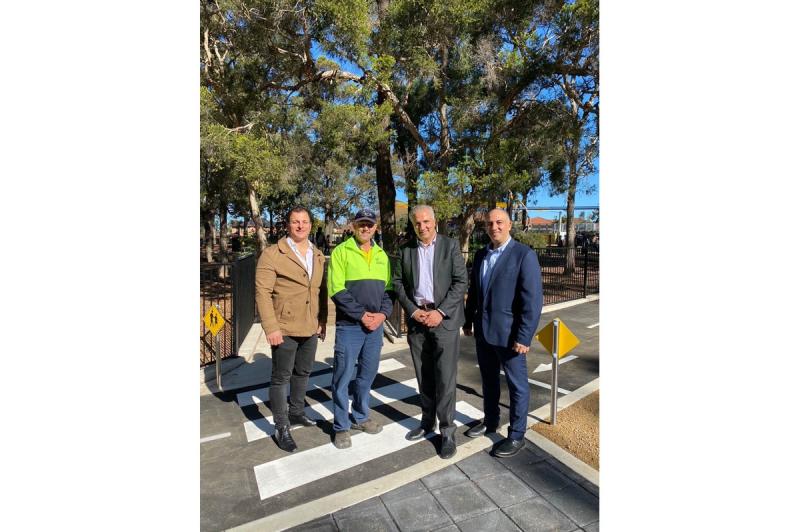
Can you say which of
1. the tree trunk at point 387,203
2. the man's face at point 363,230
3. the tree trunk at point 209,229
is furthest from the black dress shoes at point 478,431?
the tree trunk at point 209,229

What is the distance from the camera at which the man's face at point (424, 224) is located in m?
3.52

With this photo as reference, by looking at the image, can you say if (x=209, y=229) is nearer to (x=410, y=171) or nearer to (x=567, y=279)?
(x=410, y=171)

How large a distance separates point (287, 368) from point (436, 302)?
1388 mm

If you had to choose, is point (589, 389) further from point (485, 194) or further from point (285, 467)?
point (485, 194)

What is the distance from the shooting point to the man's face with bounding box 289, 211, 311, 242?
3525mm

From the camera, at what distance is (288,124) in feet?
41.2

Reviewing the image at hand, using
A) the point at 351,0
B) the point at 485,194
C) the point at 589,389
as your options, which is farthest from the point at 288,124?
the point at 589,389

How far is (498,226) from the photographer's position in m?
3.46

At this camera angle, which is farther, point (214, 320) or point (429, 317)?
point (214, 320)

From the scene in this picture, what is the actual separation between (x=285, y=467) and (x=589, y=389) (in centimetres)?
345

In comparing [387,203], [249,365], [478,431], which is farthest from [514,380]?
[387,203]

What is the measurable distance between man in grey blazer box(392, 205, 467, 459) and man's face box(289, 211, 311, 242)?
2.74ft

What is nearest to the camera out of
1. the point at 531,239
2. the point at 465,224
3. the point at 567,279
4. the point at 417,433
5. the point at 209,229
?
the point at 417,433

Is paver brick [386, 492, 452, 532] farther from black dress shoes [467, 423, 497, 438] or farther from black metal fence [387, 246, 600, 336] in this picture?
black metal fence [387, 246, 600, 336]
